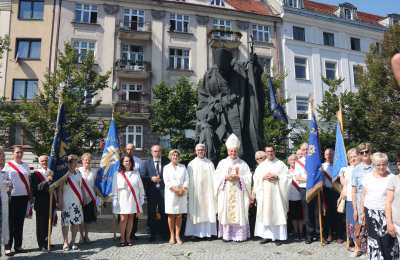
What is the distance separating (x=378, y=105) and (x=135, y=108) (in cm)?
1662

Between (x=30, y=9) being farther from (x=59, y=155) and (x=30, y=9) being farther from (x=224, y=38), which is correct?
(x=59, y=155)

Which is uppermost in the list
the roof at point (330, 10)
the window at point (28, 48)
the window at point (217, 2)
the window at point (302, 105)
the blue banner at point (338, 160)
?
the roof at point (330, 10)

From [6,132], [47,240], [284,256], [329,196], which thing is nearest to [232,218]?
[284,256]

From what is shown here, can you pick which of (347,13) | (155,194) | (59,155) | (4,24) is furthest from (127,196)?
(347,13)

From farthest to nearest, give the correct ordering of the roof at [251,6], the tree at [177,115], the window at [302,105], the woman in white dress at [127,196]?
the roof at [251,6] < the window at [302,105] < the tree at [177,115] < the woman in white dress at [127,196]

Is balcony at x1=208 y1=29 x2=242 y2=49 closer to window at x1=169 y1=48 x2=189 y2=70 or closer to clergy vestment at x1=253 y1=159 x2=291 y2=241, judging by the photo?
window at x1=169 y1=48 x2=189 y2=70

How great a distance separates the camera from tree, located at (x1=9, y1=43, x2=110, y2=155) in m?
21.2

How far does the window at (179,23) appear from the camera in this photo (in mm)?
31672

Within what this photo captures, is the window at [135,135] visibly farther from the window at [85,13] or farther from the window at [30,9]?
the window at [30,9]

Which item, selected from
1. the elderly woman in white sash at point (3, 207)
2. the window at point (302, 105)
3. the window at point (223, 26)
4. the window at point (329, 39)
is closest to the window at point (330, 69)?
the window at point (329, 39)

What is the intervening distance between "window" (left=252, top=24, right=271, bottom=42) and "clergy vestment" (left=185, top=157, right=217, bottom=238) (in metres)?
28.0

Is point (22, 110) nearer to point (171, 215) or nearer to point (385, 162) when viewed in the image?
point (171, 215)

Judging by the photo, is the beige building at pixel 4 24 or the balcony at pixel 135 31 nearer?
the beige building at pixel 4 24

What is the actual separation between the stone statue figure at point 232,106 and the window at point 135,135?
20.6m
